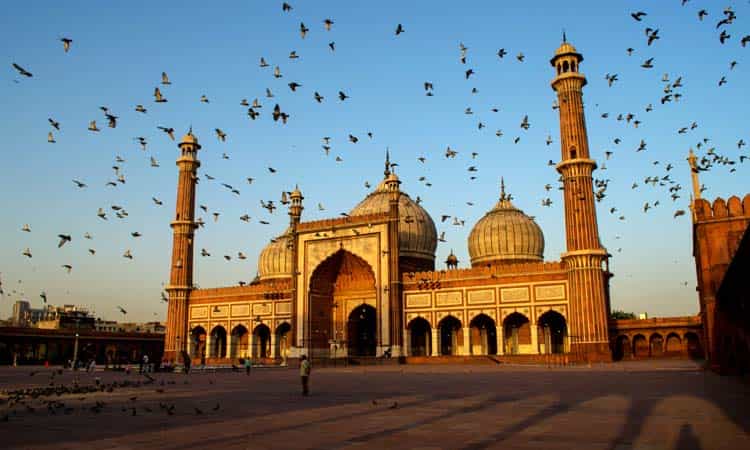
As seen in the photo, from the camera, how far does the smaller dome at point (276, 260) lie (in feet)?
183

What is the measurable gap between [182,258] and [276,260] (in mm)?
9071

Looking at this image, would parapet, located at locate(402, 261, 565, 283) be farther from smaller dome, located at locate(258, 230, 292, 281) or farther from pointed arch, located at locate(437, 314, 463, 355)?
smaller dome, located at locate(258, 230, 292, 281)

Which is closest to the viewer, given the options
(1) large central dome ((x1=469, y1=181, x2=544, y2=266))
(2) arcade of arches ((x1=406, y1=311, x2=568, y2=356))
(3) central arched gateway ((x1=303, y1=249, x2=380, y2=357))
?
(2) arcade of arches ((x1=406, y1=311, x2=568, y2=356))

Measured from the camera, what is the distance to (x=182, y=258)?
50.0 metres

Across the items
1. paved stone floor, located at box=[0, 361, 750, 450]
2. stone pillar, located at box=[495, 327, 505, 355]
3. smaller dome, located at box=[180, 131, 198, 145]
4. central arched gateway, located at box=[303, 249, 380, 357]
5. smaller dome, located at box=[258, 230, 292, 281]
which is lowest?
paved stone floor, located at box=[0, 361, 750, 450]

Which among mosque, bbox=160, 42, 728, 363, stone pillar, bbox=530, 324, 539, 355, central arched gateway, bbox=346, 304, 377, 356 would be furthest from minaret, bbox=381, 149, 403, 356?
stone pillar, bbox=530, 324, 539, 355

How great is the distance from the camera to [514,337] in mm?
41406

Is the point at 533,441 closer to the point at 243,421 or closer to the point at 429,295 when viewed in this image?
the point at 243,421

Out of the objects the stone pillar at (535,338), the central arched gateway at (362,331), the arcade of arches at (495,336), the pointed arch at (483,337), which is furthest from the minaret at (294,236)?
the stone pillar at (535,338)

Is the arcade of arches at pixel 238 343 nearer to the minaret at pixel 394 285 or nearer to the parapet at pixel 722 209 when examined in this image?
the minaret at pixel 394 285

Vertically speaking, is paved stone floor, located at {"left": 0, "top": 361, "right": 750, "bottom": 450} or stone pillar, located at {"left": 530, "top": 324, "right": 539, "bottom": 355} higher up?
stone pillar, located at {"left": 530, "top": 324, "right": 539, "bottom": 355}

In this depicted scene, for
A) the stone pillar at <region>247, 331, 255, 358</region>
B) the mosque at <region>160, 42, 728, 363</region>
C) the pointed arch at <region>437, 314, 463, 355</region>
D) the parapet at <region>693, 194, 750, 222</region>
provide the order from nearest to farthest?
the parapet at <region>693, 194, 750, 222</region>, the mosque at <region>160, 42, 728, 363</region>, the pointed arch at <region>437, 314, 463, 355</region>, the stone pillar at <region>247, 331, 255, 358</region>

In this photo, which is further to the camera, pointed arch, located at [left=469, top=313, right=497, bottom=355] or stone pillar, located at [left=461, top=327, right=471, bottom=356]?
pointed arch, located at [left=469, top=313, right=497, bottom=355]

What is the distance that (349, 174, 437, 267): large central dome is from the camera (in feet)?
165
